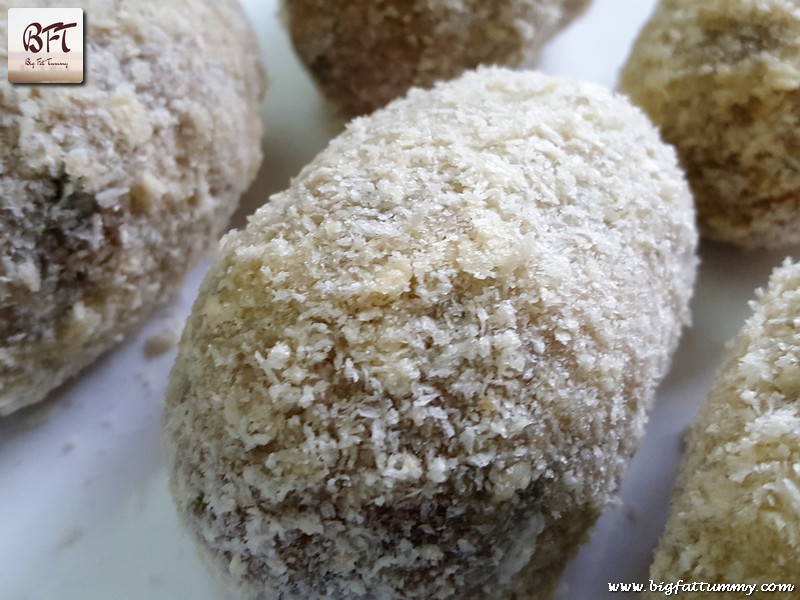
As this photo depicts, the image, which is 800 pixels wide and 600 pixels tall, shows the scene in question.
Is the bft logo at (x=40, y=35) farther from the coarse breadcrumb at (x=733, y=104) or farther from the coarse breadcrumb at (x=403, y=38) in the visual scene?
the coarse breadcrumb at (x=733, y=104)

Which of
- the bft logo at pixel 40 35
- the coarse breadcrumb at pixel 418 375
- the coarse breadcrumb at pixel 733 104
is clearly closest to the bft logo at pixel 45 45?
the bft logo at pixel 40 35

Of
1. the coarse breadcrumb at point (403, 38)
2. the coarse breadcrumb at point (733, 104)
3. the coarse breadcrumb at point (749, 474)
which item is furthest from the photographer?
the coarse breadcrumb at point (403, 38)

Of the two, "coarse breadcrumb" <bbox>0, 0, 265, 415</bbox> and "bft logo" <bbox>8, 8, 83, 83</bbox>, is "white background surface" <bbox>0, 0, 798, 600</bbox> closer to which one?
"coarse breadcrumb" <bbox>0, 0, 265, 415</bbox>

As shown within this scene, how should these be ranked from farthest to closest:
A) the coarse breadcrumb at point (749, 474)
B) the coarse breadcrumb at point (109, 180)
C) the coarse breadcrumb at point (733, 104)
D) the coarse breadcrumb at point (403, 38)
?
the coarse breadcrumb at point (403, 38)
the coarse breadcrumb at point (733, 104)
the coarse breadcrumb at point (109, 180)
the coarse breadcrumb at point (749, 474)

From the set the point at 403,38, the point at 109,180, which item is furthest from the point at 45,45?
the point at 403,38

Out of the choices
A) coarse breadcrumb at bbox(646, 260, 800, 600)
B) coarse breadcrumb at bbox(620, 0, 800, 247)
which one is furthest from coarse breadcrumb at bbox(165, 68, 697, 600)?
coarse breadcrumb at bbox(620, 0, 800, 247)

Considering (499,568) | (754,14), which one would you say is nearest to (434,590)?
(499,568)
